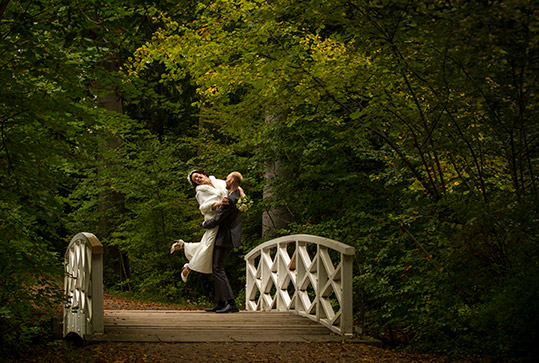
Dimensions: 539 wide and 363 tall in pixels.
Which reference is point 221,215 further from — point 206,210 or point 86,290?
point 86,290

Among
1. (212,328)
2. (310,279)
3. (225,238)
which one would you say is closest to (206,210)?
(225,238)

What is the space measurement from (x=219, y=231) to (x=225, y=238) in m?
0.12

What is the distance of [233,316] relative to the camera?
784 cm

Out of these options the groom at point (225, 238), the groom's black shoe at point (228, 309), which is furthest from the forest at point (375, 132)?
the groom's black shoe at point (228, 309)

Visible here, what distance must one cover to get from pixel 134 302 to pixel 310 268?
7464mm

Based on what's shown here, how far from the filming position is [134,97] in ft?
21.2

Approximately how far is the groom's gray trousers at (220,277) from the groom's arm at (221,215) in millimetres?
351

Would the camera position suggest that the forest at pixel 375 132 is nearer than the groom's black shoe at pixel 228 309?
Yes

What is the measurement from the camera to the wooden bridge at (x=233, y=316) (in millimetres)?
6320

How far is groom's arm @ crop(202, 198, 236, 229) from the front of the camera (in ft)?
27.8

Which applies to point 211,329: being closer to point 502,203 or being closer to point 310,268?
point 310,268

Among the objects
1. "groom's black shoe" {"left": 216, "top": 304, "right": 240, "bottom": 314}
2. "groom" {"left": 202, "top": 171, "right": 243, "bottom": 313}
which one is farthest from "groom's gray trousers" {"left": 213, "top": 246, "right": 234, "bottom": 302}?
"groom's black shoe" {"left": 216, "top": 304, "right": 240, "bottom": 314}

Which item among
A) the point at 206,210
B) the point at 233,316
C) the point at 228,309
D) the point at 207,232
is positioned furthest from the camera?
the point at 207,232

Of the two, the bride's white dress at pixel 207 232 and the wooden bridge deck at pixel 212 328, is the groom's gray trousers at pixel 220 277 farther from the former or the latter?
the wooden bridge deck at pixel 212 328
